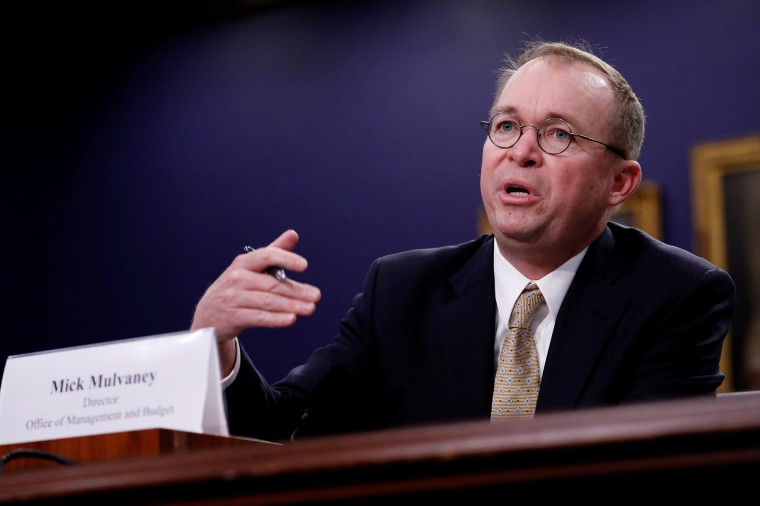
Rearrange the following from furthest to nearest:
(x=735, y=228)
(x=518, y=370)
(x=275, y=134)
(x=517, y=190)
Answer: (x=275, y=134)
(x=735, y=228)
(x=517, y=190)
(x=518, y=370)

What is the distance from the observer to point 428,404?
1925 mm

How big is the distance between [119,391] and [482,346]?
2.95ft

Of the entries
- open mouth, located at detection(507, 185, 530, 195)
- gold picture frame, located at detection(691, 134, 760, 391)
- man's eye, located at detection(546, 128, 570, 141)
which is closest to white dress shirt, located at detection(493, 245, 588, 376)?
open mouth, located at detection(507, 185, 530, 195)

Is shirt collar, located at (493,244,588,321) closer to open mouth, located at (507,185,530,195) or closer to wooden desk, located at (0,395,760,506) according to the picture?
open mouth, located at (507,185,530,195)

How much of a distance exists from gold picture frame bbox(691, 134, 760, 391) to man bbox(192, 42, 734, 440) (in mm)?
1445

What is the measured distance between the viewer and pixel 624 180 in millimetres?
2256

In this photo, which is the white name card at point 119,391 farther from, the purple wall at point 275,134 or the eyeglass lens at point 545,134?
the purple wall at point 275,134

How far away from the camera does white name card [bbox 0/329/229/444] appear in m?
1.22

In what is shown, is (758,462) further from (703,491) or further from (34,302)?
(34,302)

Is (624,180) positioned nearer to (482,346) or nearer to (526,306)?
(526,306)

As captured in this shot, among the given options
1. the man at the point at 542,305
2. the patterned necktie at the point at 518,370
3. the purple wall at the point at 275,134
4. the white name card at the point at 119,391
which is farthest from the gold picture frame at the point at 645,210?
the white name card at the point at 119,391

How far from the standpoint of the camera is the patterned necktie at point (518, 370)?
6.01 ft

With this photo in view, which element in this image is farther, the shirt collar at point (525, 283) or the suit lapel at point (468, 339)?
the shirt collar at point (525, 283)

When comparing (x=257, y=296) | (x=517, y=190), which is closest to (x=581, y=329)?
(x=517, y=190)
